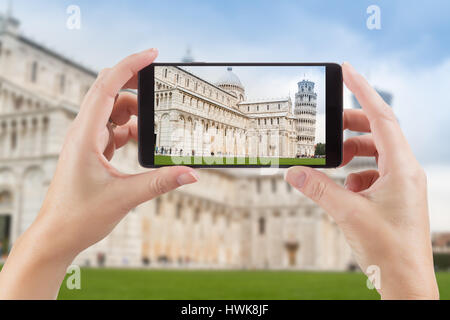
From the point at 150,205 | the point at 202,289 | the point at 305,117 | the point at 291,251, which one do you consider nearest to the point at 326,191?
the point at 305,117

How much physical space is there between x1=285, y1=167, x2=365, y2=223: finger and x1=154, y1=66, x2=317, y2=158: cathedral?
0.20 metres

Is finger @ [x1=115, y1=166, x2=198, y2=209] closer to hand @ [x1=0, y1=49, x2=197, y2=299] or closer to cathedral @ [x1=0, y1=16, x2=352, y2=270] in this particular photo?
hand @ [x1=0, y1=49, x2=197, y2=299]

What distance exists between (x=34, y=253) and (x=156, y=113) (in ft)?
1.97

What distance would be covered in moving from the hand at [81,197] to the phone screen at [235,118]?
0.20 meters

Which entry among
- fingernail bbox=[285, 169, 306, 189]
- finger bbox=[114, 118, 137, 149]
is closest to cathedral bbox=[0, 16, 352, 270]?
finger bbox=[114, 118, 137, 149]

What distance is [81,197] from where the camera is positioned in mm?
1501

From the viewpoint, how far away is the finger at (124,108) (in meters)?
1.97

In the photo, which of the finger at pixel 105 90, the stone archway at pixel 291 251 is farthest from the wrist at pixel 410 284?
the stone archway at pixel 291 251

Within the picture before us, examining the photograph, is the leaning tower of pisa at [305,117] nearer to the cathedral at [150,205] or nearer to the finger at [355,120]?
the finger at [355,120]

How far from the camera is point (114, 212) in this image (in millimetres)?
1570

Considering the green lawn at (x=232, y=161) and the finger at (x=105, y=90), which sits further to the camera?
the green lawn at (x=232, y=161)

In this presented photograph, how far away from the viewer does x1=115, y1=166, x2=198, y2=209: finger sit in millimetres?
1520

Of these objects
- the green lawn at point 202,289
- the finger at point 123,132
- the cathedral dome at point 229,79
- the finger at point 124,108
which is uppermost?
the cathedral dome at point 229,79
